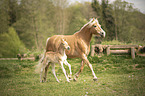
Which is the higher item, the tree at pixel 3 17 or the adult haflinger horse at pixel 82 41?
the tree at pixel 3 17

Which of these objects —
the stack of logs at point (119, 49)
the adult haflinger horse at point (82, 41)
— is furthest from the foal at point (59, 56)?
the stack of logs at point (119, 49)

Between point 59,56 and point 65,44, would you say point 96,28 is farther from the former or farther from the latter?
point 59,56

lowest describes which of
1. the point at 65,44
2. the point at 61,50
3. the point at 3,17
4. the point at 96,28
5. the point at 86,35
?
the point at 61,50

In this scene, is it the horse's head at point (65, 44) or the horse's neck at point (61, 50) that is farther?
the horse's neck at point (61, 50)

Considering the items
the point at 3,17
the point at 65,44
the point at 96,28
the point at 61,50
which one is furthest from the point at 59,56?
the point at 3,17

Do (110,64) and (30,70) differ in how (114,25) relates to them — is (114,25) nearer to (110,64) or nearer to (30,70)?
(110,64)

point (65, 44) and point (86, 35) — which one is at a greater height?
point (86, 35)

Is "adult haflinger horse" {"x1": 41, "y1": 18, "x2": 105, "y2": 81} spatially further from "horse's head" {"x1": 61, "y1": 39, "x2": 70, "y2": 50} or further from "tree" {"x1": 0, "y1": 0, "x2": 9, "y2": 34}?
"tree" {"x1": 0, "y1": 0, "x2": 9, "y2": 34}

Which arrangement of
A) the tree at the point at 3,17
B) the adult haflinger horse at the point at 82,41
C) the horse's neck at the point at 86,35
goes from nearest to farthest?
1. the adult haflinger horse at the point at 82,41
2. the horse's neck at the point at 86,35
3. the tree at the point at 3,17

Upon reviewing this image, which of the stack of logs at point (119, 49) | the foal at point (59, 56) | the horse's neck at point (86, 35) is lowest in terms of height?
the stack of logs at point (119, 49)

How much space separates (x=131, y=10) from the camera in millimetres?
22859

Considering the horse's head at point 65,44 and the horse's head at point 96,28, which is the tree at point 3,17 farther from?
the horse's head at point 96,28

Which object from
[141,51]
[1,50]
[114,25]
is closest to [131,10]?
[114,25]

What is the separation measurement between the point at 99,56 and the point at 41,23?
1917cm
